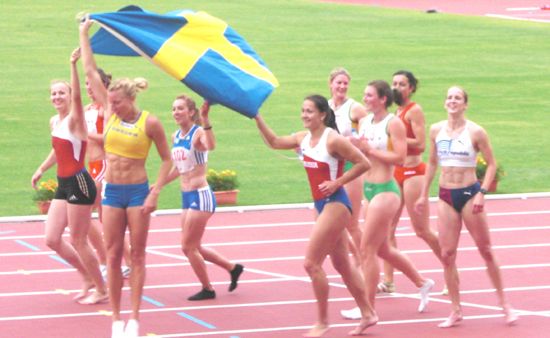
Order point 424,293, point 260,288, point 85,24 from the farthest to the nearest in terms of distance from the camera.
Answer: point 260,288 → point 424,293 → point 85,24

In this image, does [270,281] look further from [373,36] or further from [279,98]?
[373,36]

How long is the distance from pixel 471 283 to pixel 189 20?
4114mm

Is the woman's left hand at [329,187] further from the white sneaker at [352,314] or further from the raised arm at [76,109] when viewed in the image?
the raised arm at [76,109]

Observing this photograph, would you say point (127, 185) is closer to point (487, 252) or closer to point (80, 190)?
point (80, 190)

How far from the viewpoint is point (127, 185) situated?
1178 cm

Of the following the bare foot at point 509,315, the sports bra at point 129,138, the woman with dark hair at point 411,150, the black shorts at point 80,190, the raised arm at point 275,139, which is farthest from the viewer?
the woman with dark hair at point 411,150

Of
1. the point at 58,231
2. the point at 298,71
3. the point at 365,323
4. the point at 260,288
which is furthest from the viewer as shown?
the point at 298,71

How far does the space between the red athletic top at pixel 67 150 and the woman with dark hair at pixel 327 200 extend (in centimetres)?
199

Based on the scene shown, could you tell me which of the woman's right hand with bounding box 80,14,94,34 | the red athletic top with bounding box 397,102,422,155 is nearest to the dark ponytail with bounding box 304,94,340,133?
the red athletic top with bounding box 397,102,422,155

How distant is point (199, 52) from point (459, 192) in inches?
108

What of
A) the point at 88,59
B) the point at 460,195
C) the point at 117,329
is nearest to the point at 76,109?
the point at 88,59

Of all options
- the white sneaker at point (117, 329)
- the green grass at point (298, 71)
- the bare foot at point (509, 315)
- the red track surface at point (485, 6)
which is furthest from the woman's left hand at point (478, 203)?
the red track surface at point (485, 6)

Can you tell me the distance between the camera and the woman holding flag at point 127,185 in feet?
38.5

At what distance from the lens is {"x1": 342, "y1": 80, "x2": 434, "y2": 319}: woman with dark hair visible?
12211mm
